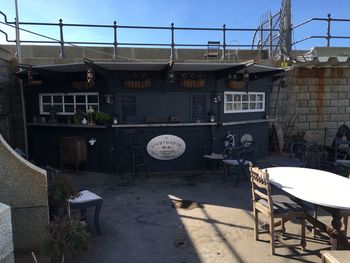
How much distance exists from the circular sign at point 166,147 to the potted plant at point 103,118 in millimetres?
1149

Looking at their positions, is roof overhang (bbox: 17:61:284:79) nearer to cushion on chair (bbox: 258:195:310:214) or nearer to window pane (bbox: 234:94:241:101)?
window pane (bbox: 234:94:241:101)

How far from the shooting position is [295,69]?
10359mm

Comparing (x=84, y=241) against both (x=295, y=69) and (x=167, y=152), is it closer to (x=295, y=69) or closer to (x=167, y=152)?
(x=167, y=152)

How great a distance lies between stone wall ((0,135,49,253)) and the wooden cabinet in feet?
14.7

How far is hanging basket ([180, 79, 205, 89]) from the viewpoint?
7977 mm

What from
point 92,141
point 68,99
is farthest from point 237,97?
point 68,99

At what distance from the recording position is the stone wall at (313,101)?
34.3ft

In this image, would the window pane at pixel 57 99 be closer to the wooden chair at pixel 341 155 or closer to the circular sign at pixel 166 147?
the circular sign at pixel 166 147

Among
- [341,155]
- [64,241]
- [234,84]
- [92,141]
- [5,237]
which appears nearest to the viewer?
[5,237]

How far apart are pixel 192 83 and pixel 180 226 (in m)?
4.20

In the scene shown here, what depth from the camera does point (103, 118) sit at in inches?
303

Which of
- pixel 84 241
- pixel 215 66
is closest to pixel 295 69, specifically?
pixel 215 66

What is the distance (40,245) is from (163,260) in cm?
145

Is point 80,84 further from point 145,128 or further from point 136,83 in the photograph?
point 145,128
